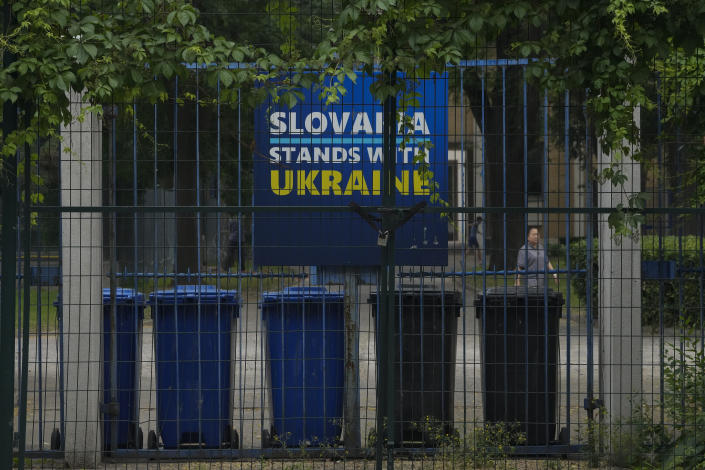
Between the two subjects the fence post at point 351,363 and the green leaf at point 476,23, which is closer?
the green leaf at point 476,23

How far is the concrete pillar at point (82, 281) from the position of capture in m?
6.52

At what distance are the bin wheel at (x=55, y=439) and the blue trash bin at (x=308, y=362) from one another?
1.56 metres

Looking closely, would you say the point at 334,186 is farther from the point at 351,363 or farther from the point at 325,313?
the point at 351,363

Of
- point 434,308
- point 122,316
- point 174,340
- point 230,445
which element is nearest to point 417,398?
point 434,308

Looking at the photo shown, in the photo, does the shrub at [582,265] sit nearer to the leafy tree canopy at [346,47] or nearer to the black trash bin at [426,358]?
the black trash bin at [426,358]

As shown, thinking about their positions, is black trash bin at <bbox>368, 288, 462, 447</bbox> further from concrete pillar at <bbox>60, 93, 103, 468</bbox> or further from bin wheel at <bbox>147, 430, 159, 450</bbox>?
concrete pillar at <bbox>60, 93, 103, 468</bbox>

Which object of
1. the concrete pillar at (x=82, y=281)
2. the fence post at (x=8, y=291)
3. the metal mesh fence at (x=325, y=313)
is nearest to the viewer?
the fence post at (x=8, y=291)

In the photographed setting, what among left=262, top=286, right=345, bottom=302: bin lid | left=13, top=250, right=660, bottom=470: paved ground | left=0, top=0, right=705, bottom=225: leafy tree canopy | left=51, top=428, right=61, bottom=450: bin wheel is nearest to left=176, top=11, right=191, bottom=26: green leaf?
left=0, top=0, right=705, bottom=225: leafy tree canopy

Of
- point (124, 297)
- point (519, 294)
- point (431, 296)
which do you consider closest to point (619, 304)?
point (519, 294)

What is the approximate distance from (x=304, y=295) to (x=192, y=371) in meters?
1.04

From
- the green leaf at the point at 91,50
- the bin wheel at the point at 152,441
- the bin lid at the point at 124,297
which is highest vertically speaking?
the green leaf at the point at 91,50

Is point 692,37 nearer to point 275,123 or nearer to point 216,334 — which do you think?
point 275,123

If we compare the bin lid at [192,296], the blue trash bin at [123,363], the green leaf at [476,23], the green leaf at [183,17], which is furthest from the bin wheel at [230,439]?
the green leaf at [476,23]

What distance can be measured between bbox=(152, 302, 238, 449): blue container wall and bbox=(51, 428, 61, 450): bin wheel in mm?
765
